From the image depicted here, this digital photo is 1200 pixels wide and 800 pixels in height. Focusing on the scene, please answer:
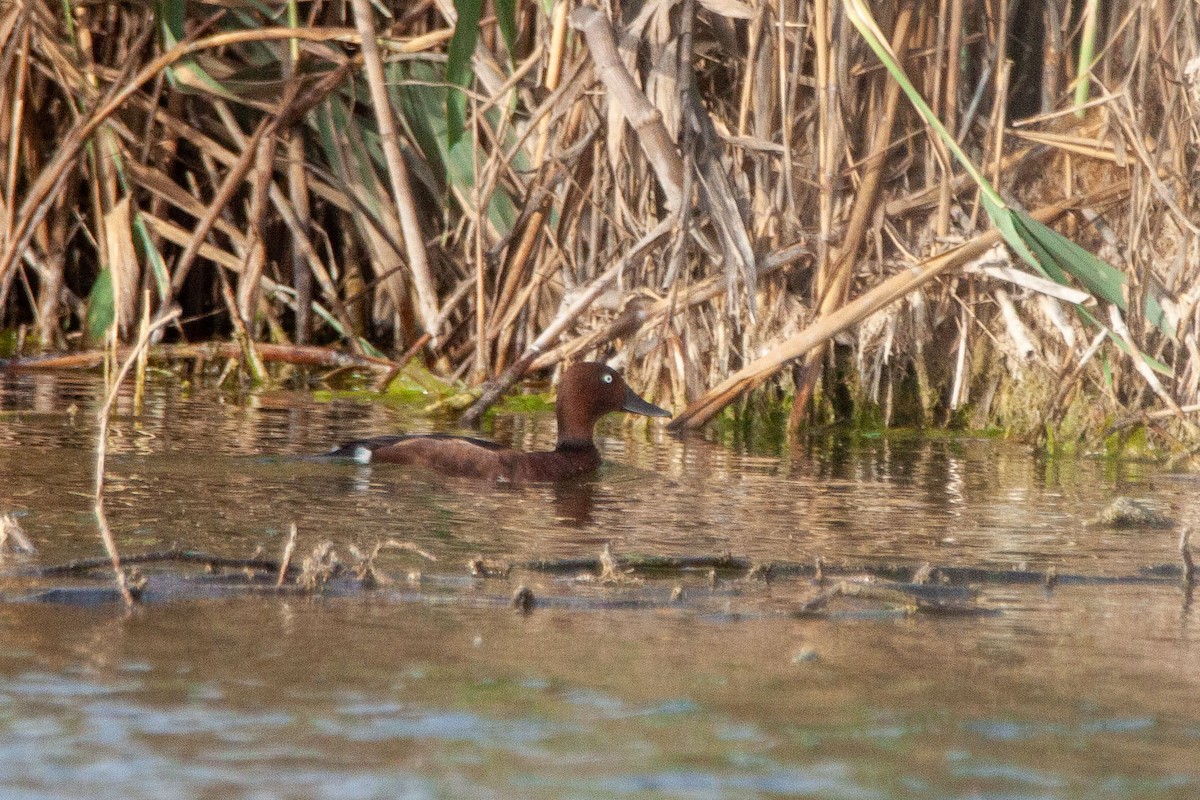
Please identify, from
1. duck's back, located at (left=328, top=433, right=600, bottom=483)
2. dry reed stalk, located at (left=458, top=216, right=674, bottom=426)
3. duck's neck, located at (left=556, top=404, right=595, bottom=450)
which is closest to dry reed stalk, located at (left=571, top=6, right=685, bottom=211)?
dry reed stalk, located at (left=458, top=216, right=674, bottom=426)

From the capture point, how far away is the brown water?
2541mm

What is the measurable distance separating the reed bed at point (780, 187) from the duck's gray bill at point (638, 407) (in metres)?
0.27

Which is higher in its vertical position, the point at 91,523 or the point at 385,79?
the point at 385,79

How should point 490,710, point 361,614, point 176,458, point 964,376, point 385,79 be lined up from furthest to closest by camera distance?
point 385,79 < point 964,376 < point 176,458 < point 361,614 < point 490,710

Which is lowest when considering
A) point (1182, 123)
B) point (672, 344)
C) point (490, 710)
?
point (490, 710)

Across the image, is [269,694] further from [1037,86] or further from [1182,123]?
[1037,86]

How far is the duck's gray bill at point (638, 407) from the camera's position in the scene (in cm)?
699

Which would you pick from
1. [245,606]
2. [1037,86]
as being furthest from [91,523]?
[1037,86]

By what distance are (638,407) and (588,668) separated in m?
3.99

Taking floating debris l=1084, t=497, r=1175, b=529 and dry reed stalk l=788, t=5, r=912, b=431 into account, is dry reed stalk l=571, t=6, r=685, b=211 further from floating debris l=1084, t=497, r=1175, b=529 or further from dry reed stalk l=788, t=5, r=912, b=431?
floating debris l=1084, t=497, r=1175, b=529

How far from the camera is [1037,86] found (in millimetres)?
7711

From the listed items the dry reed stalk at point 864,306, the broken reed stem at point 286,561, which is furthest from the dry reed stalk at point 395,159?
the broken reed stem at point 286,561

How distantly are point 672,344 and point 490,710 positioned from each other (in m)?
4.86

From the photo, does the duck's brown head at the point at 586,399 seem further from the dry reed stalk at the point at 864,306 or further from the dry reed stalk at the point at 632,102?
the dry reed stalk at the point at 632,102
